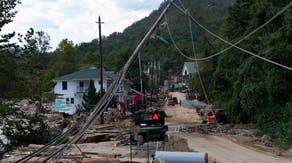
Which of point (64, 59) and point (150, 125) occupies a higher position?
point (64, 59)

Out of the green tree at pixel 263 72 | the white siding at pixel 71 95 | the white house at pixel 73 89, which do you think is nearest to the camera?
the green tree at pixel 263 72

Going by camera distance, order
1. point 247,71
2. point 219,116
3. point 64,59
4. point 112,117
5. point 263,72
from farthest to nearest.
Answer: point 64,59 < point 112,117 < point 219,116 < point 247,71 < point 263,72

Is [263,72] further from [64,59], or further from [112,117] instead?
[64,59]

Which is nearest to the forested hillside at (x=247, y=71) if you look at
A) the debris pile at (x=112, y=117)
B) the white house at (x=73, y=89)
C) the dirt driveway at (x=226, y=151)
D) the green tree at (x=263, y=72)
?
the green tree at (x=263, y=72)

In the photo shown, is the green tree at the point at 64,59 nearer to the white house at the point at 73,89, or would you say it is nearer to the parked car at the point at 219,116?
the white house at the point at 73,89

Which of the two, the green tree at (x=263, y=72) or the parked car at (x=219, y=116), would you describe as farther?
the parked car at (x=219, y=116)

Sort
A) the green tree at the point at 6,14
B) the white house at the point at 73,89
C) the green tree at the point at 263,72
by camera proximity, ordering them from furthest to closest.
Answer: the white house at the point at 73,89
the green tree at the point at 263,72
the green tree at the point at 6,14

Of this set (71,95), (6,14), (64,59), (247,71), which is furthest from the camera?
(64,59)

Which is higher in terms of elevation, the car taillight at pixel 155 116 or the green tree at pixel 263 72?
the green tree at pixel 263 72

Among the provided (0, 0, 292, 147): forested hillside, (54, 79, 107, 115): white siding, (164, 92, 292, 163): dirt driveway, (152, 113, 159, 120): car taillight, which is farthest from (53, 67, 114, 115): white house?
(152, 113, 159, 120): car taillight

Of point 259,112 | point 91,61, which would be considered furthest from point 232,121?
point 91,61

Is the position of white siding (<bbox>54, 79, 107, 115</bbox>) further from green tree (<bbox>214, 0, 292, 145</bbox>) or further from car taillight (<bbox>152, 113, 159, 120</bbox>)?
car taillight (<bbox>152, 113, 159, 120</bbox>)

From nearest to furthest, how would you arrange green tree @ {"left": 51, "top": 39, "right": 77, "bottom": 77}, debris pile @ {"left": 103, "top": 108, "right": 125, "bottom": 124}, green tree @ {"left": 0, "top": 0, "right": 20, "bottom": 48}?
green tree @ {"left": 0, "top": 0, "right": 20, "bottom": 48}, debris pile @ {"left": 103, "top": 108, "right": 125, "bottom": 124}, green tree @ {"left": 51, "top": 39, "right": 77, "bottom": 77}

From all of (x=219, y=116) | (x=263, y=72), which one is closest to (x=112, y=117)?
(x=219, y=116)
